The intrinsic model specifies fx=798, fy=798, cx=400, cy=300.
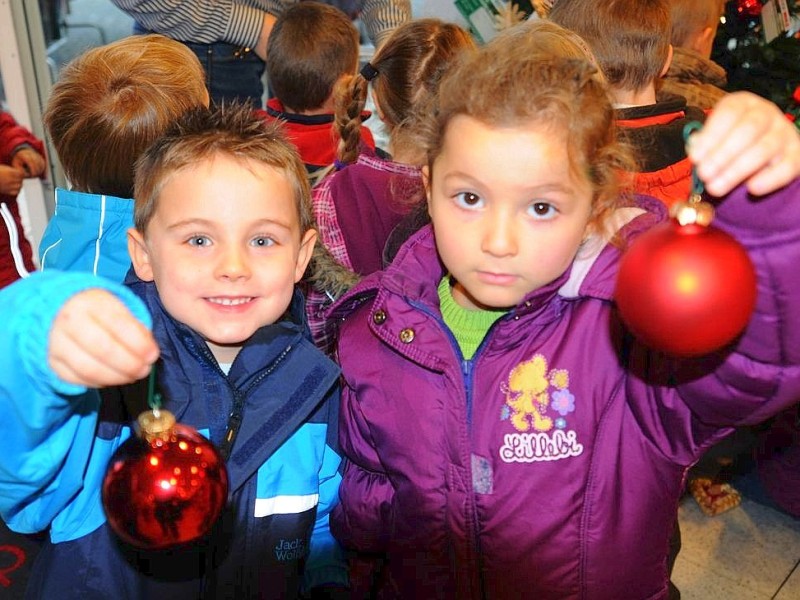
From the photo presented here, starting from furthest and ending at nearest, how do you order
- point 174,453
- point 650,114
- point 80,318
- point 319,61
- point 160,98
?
point 319,61 < point 650,114 < point 160,98 < point 174,453 < point 80,318

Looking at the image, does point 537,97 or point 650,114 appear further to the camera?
point 650,114

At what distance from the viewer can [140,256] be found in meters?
1.41

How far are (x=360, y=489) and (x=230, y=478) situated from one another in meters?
0.28

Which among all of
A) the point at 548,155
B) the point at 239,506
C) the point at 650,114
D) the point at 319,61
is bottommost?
the point at 239,506

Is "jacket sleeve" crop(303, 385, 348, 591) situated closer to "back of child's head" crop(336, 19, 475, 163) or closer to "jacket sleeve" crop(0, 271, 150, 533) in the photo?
"jacket sleeve" crop(0, 271, 150, 533)

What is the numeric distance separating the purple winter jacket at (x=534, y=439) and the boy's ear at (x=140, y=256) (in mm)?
378

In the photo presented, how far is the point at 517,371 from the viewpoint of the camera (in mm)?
1326

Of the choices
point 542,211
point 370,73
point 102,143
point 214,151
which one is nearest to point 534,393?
point 542,211

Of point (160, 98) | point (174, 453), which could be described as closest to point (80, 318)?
point (174, 453)

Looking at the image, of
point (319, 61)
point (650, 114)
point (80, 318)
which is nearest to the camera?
point (80, 318)

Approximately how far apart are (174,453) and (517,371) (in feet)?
1.94

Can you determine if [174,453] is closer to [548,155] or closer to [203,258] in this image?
[203,258]

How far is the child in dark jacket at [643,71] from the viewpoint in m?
1.95

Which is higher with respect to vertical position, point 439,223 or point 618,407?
point 439,223
